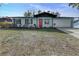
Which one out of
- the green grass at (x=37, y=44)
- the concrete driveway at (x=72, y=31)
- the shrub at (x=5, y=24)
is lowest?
the green grass at (x=37, y=44)

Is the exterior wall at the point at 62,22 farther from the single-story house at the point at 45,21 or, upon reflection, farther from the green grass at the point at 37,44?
the green grass at the point at 37,44

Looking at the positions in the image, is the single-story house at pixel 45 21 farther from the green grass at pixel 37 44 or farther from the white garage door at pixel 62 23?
the green grass at pixel 37 44

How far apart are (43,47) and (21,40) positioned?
301 mm

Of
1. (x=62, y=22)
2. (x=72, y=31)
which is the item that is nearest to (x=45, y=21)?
(x=62, y=22)

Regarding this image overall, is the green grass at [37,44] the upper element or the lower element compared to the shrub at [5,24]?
lower

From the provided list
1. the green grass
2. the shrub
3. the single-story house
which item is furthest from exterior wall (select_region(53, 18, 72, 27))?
the shrub

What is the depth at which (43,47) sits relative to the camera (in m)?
3.97

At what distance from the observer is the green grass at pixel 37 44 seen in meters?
3.96

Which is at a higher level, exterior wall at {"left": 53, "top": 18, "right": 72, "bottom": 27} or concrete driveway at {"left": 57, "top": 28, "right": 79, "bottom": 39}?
exterior wall at {"left": 53, "top": 18, "right": 72, "bottom": 27}

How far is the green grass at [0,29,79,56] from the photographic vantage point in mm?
3963

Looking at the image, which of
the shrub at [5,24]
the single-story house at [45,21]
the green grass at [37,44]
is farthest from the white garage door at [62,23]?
the shrub at [5,24]

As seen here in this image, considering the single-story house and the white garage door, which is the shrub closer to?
the single-story house

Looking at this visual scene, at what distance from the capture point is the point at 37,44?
3977mm

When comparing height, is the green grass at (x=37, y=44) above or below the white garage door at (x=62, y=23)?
below
